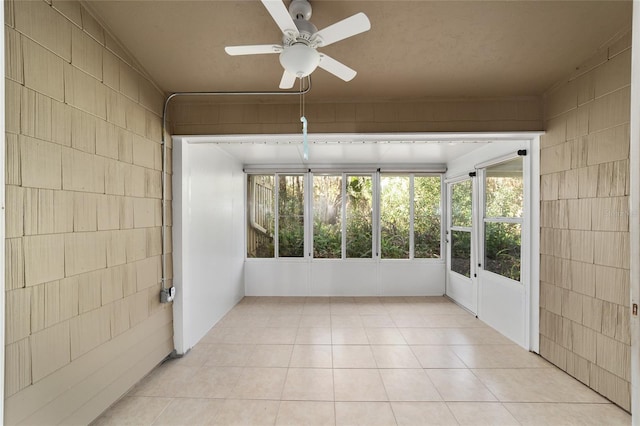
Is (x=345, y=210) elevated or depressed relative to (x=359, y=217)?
elevated

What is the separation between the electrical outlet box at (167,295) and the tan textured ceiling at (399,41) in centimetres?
180

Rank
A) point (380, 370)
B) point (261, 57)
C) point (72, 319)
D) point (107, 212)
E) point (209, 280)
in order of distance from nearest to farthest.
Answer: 1. point (72, 319)
2. point (107, 212)
3. point (261, 57)
4. point (380, 370)
5. point (209, 280)

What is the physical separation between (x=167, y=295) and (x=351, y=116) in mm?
2330

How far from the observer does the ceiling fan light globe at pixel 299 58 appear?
1.58m

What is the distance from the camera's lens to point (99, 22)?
6.39 ft

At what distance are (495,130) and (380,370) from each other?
241cm

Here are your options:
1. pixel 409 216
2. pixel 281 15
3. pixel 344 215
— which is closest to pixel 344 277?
pixel 344 215

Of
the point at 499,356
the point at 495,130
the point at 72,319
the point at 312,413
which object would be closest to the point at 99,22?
the point at 72,319

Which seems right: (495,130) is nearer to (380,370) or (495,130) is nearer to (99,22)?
(380,370)

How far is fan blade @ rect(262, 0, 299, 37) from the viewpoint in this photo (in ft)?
4.37

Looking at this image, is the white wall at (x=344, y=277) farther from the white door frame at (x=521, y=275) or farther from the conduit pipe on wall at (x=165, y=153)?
the conduit pipe on wall at (x=165, y=153)

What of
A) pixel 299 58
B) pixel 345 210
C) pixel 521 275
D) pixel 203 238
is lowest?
pixel 521 275

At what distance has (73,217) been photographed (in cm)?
177

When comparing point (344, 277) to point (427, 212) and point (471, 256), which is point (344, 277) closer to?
point (427, 212)
